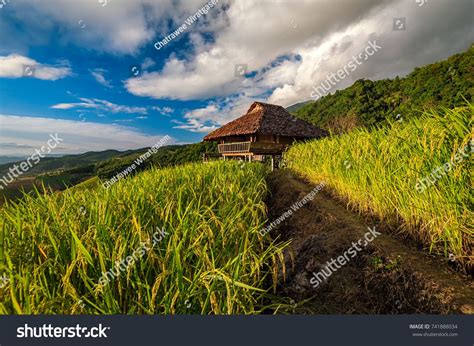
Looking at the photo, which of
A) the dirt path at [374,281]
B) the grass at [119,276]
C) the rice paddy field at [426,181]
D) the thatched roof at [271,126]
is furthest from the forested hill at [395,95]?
the grass at [119,276]

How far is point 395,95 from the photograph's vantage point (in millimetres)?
38094

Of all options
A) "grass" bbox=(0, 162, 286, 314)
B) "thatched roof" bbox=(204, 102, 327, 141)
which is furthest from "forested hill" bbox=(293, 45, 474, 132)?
"grass" bbox=(0, 162, 286, 314)

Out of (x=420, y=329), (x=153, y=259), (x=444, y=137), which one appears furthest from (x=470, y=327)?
(x=153, y=259)

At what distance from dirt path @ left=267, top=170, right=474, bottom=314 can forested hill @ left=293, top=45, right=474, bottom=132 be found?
26.2 metres

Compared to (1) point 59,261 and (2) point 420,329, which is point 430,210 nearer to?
(2) point 420,329

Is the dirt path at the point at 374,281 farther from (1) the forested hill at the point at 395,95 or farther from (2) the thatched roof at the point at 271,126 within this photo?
(1) the forested hill at the point at 395,95

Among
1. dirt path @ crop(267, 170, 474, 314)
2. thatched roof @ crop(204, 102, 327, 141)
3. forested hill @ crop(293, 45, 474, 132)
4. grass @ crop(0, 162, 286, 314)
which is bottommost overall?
dirt path @ crop(267, 170, 474, 314)

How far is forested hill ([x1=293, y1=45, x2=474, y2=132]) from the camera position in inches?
1103

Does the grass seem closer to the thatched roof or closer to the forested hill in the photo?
the thatched roof

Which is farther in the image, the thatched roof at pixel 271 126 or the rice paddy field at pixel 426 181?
the thatched roof at pixel 271 126

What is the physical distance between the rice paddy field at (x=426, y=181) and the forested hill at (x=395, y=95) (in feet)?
81.7

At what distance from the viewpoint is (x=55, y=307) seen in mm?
1264

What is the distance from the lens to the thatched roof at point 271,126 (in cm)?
2114

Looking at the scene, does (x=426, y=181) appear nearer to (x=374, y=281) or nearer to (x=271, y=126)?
(x=374, y=281)
